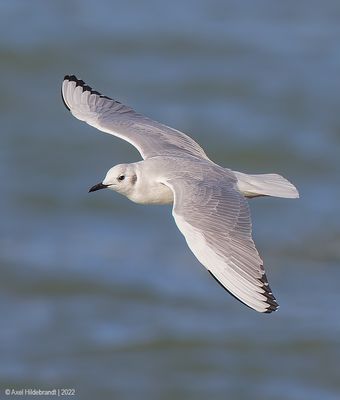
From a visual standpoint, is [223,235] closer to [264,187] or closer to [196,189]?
[196,189]

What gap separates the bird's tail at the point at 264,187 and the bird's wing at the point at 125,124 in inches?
17.5

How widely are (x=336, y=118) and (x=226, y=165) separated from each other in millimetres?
1944

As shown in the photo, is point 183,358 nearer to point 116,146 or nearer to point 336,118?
point 116,146

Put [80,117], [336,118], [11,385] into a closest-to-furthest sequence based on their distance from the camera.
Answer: [80,117] < [11,385] < [336,118]

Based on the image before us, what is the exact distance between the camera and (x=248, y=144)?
13203 millimetres

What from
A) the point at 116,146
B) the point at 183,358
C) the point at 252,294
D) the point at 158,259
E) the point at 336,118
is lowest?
the point at 252,294

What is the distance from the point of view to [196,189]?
18.6 ft

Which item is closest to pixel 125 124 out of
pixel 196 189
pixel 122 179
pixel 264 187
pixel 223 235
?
pixel 122 179

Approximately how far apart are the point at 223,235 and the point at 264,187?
0.73 m

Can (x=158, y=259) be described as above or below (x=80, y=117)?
above

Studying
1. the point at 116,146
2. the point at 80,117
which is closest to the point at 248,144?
A: the point at 116,146

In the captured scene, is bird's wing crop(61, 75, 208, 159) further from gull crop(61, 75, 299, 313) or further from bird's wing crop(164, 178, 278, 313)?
bird's wing crop(164, 178, 278, 313)

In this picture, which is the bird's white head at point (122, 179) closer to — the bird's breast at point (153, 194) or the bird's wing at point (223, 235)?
the bird's breast at point (153, 194)

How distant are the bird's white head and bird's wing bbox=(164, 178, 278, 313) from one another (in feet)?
1.08
